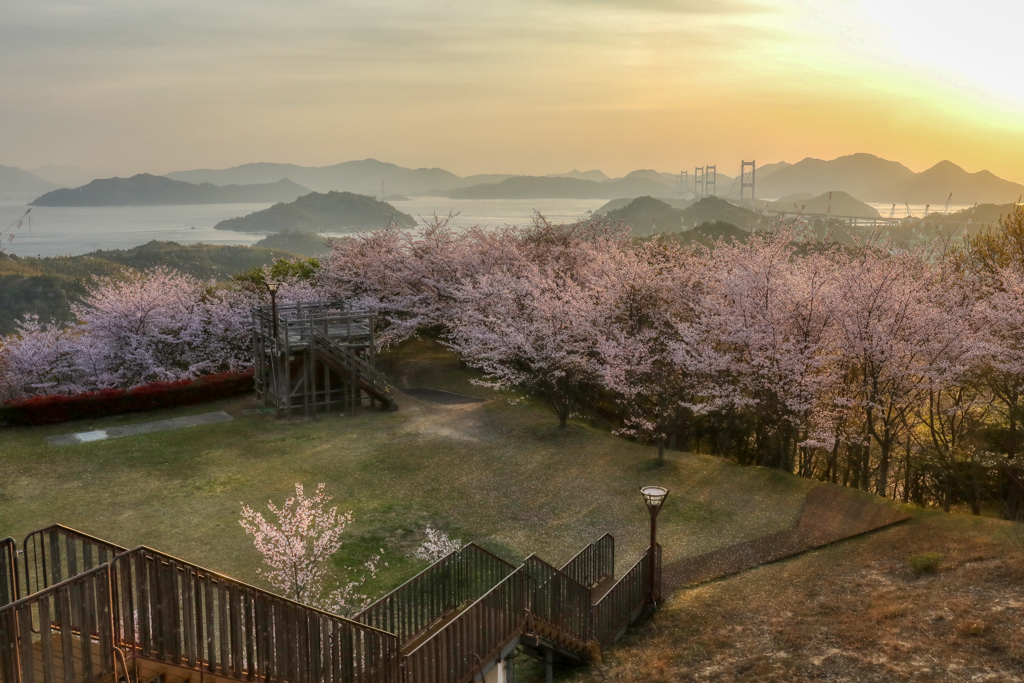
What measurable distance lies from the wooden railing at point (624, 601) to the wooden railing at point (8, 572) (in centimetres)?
794

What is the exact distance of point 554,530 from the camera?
1602 centimetres

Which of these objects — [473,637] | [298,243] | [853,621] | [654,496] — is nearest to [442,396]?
[654,496]

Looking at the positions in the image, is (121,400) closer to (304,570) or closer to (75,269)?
(304,570)

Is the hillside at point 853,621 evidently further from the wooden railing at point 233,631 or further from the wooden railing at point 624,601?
the wooden railing at point 233,631

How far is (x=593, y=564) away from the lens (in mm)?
12734

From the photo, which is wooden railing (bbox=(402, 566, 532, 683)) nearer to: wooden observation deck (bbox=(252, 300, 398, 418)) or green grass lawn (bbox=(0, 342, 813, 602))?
green grass lawn (bbox=(0, 342, 813, 602))

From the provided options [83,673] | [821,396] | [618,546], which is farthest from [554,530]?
[83,673]

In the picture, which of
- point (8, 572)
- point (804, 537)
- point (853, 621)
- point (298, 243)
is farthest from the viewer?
point (298, 243)

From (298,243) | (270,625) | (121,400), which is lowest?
(121,400)

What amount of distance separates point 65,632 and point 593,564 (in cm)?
893

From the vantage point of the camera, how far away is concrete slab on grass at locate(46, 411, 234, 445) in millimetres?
22125

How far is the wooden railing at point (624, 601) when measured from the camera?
11719 millimetres

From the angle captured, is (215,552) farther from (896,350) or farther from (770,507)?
(896,350)

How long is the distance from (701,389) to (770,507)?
4913 millimetres
